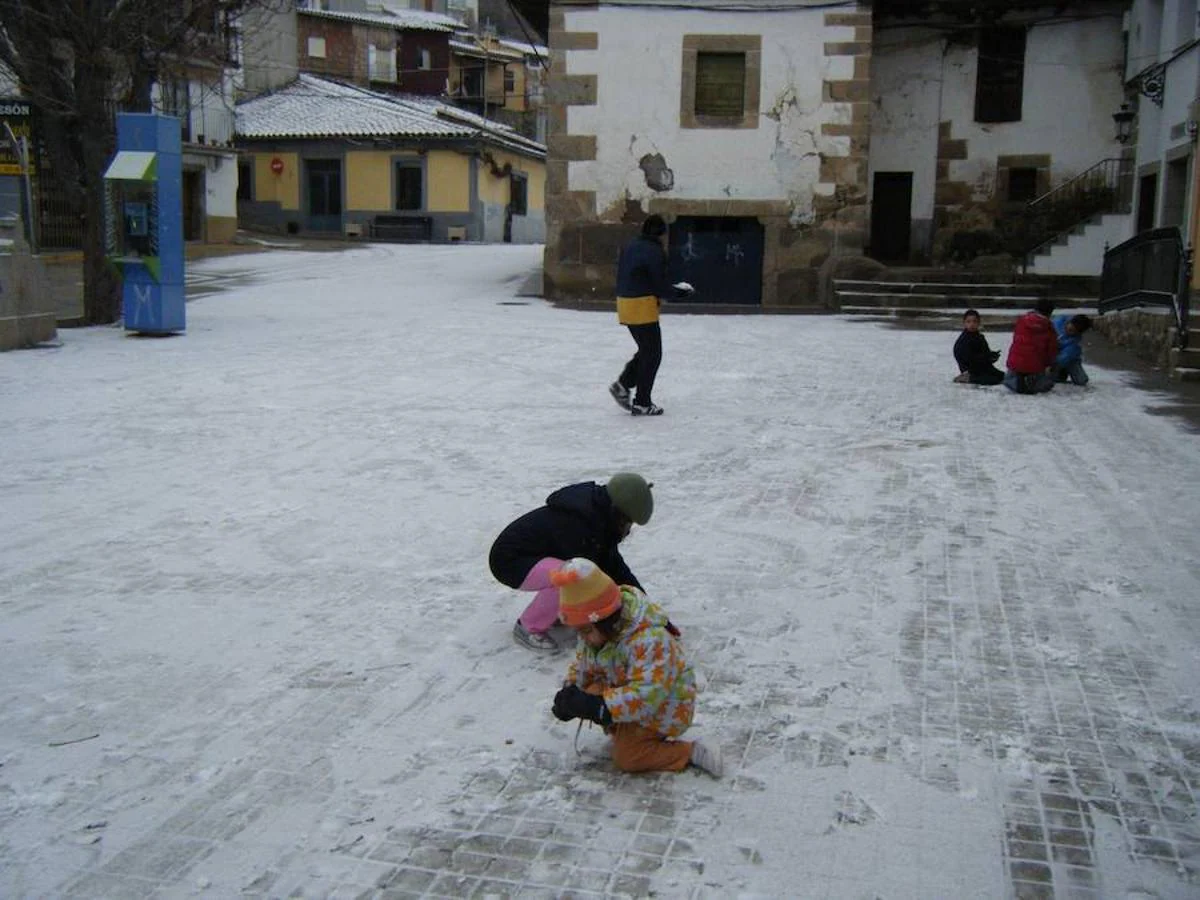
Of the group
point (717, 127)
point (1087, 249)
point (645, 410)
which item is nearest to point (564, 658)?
point (645, 410)

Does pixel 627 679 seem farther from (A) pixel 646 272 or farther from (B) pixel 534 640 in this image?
(A) pixel 646 272

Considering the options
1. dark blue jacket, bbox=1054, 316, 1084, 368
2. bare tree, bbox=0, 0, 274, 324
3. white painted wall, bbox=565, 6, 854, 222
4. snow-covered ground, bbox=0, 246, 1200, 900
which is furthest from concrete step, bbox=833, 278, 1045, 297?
bare tree, bbox=0, 0, 274, 324

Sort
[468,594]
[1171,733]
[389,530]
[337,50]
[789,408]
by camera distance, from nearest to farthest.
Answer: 1. [1171,733]
2. [468,594]
3. [389,530]
4. [789,408]
5. [337,50]

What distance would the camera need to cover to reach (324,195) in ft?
132

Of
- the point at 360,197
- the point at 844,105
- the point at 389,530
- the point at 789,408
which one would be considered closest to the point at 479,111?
the point at 360,197

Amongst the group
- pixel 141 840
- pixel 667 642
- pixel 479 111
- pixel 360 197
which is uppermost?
pixel 479 111

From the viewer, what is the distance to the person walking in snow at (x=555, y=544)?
164 inches

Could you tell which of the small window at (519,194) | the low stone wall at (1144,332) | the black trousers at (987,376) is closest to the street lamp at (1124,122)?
the low stone wall at (1144,332)

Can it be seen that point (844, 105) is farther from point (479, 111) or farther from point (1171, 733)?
point (479, 111)

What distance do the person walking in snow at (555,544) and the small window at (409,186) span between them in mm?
36226

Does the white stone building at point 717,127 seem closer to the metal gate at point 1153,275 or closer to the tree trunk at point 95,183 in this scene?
the metal gate at point 1153,275

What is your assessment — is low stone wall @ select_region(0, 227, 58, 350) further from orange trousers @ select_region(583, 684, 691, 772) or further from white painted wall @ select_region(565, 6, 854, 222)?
orange trousers @ select_region(583, 684, 691, 772)

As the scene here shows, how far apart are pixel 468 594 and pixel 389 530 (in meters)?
1.05

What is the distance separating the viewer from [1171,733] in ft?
12.3
